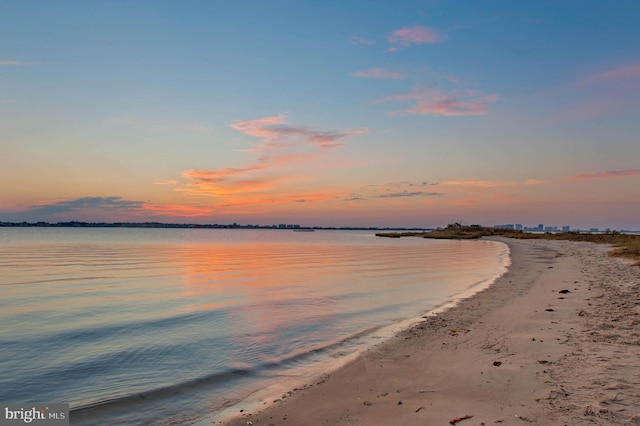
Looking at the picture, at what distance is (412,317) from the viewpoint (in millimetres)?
15672

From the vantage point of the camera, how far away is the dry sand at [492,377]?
20.8 feet

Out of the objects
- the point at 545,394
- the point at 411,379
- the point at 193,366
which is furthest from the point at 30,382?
the point at 545,394

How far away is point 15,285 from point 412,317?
2326cm

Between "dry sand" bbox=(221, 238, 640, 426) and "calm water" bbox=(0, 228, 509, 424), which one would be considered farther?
"calm water" bbox=(0, 228, 509, 424)

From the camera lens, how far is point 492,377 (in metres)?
8.04

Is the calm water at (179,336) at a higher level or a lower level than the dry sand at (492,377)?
lower

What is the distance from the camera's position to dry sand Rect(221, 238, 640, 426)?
635 centimetres

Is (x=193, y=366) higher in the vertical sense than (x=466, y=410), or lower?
lower

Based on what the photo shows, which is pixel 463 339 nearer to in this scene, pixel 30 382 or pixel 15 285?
pixel 30 382

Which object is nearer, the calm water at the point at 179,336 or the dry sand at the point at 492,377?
the dry sand at the point at 492,377

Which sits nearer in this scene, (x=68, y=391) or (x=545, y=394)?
(x=545, y=394)

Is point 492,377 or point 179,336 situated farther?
point 179,336

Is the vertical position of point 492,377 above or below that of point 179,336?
above

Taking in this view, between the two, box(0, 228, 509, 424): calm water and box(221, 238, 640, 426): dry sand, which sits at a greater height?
box(221, 238, 640, 426): dry sand
